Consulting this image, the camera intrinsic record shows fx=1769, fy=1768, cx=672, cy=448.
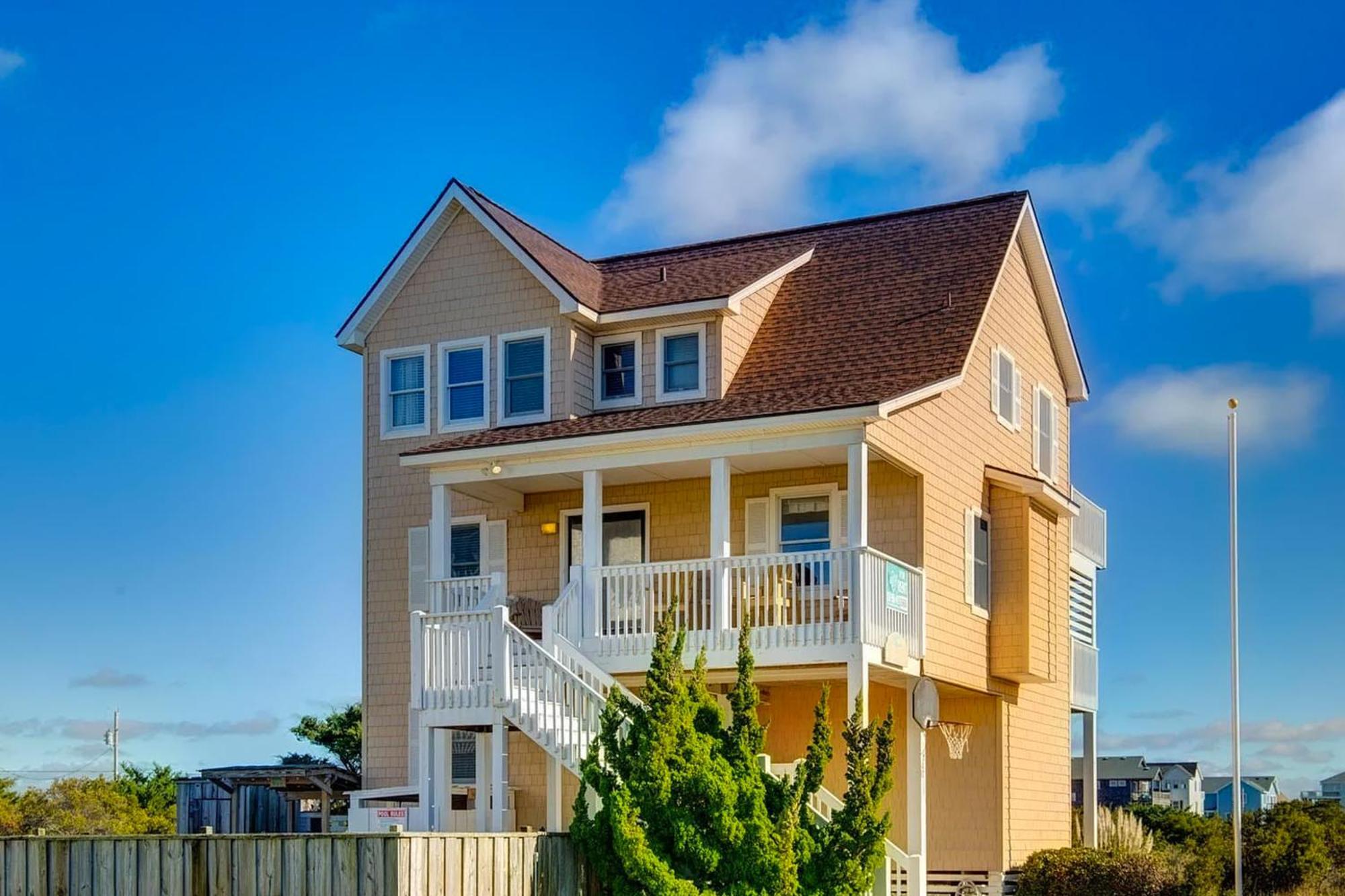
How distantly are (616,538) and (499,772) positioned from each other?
5.55 meters

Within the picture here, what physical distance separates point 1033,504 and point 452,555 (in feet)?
29.3

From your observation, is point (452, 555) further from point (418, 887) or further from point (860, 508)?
point (418, 887)

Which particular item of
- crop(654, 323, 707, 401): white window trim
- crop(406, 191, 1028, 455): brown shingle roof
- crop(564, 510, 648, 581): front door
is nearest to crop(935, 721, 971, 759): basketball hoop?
crop(564, 510, 648, 581): front door

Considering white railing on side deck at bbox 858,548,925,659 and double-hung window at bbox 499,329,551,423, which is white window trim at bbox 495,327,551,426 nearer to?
double-hung window at bbox 499,329,551,423

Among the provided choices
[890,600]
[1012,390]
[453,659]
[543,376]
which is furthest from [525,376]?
[1012,390]

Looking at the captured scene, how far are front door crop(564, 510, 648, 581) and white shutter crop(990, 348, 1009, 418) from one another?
5890mm

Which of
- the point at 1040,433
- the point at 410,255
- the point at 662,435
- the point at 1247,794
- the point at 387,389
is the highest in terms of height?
the point at 410,255

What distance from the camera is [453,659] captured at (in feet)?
72.2

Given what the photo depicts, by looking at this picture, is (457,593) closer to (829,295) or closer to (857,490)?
(857,490)

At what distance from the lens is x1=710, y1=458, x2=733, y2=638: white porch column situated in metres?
22.0

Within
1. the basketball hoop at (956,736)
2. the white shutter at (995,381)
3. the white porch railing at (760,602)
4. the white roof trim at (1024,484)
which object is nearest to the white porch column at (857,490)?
the white porch railing at (760,602)

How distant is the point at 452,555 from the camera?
26797 mm

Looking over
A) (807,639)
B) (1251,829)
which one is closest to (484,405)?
(807,639)

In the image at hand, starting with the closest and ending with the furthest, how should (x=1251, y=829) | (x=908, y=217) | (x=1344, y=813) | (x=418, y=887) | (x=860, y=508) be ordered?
(x=418, y=887)
(x=860, y=508)
(x=908, y=217)
(x=1251, y=829)
(x=1344, y=813)
